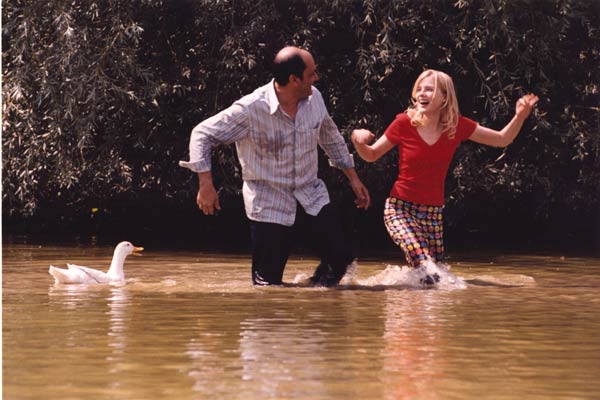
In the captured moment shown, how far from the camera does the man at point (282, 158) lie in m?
9.28

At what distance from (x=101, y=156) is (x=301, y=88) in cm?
695

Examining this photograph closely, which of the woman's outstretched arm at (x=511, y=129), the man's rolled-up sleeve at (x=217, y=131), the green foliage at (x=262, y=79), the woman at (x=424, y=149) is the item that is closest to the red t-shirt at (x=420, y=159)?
the woman at (x=424, y=149)

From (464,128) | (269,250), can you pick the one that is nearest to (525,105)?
(464,128)

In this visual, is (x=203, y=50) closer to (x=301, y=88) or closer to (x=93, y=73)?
(x=93, y=73)

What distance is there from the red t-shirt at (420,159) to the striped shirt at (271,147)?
574 millimetres

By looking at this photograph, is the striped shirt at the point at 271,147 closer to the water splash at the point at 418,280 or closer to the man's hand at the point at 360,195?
the man's hand at the point at 360,195

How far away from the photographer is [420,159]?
9.78 m

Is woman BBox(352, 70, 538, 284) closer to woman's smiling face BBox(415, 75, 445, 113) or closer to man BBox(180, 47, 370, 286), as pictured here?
woman's smiling face BBox(415, 75, 445, 113)

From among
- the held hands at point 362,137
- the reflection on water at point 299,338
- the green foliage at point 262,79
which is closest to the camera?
the reflection on water at point 299,338

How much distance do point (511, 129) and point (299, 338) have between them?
3382 millimetres

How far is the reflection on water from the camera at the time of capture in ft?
18.4

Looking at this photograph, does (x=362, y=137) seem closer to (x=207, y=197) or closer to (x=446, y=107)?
(x=446, y=107)

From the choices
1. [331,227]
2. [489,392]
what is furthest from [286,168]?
[489,392]

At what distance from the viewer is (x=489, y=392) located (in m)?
5.48
